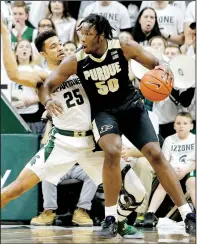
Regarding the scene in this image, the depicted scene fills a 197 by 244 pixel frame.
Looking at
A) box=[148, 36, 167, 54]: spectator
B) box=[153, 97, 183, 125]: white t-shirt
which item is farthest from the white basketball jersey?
box=[148, 36, 167, 54]: spectator

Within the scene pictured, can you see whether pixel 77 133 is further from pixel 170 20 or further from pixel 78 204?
pixel 170 20

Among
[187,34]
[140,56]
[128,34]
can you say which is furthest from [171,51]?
[140,56]

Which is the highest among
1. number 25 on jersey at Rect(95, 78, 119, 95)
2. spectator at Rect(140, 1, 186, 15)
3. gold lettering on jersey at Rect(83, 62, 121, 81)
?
spectator at Rect(140, 1, 186, 15)

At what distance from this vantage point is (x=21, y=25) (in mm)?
11203

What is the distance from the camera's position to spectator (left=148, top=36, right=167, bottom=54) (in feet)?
33.1

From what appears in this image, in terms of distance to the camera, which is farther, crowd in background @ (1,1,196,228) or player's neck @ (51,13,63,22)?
player's neck @ (51,13,63,22)

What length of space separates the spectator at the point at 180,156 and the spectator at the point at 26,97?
1858mm

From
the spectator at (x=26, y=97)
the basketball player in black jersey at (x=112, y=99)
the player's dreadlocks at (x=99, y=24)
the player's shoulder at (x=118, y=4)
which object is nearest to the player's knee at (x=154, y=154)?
the basketball player in black jersey at (x=112, y=99)

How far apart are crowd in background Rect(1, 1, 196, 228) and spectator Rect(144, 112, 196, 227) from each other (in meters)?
0.04

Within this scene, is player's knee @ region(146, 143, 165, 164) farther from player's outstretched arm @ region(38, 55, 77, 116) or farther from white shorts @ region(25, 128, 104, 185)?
player's outstretched arm @ region(38, 55, 77, 116)

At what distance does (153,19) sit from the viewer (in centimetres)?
1048

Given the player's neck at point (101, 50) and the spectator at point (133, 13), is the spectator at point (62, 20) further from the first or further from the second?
the player's neck at point (101, 50)

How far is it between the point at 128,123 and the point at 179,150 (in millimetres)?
2554

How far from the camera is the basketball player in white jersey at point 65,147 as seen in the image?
7.03 meters
